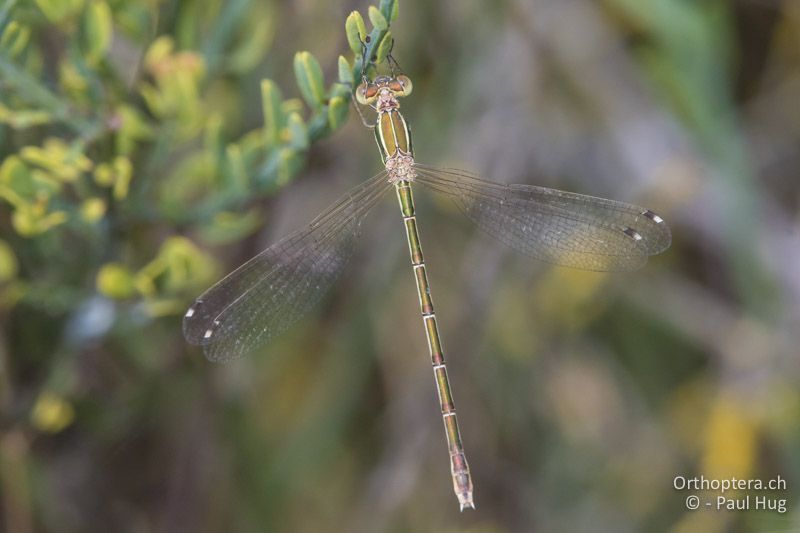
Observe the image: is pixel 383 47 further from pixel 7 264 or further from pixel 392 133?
pixel 7 264

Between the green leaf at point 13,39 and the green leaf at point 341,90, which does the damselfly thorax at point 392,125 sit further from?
the green leaf at point 13,39

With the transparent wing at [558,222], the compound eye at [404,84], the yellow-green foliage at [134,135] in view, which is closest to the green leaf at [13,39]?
the yellow-green foliage at [134,135]

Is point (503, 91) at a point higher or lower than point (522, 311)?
higher

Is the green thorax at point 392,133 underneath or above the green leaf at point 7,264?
above

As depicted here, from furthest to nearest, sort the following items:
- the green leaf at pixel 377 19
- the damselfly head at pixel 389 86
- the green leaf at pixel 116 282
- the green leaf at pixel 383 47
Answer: the damselfly head at pixel 389 86 → the green leaf at pixel 116 282 → the green leaf at pixel 383 47 → the green leaf at pixel 377 19

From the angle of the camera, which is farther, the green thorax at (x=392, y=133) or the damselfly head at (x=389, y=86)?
the green thorax at (x=392, y=133)

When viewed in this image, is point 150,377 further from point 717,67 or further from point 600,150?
point 717,67

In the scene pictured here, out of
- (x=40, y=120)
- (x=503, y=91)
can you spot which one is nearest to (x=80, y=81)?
(x=40, y=120)

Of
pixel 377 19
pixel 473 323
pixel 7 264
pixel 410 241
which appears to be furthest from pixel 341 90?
pixel 473 323
